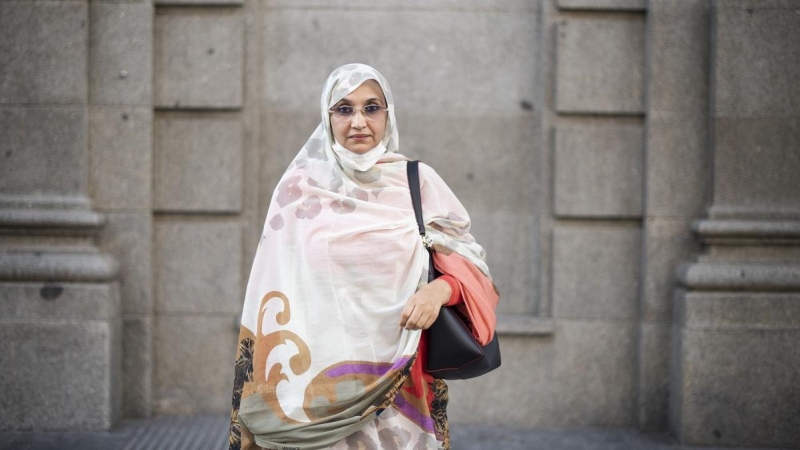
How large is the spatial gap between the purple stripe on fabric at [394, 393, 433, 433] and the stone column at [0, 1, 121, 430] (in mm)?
2575

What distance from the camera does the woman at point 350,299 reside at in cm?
239

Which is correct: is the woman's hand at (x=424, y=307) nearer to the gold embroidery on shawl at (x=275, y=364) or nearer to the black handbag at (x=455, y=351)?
the black handbag at (x=455, y=351)

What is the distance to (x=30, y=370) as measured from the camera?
14.2ft

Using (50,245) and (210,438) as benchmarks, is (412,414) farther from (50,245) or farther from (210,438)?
(50,245)

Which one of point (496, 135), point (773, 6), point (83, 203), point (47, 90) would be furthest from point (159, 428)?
point (773, 6)

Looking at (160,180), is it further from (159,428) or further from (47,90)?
(159,428)

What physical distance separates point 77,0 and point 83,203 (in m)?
1.31

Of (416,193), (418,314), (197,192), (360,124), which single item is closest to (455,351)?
(418,314)

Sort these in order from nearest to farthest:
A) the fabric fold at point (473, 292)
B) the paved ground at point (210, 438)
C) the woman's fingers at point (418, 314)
Answer: the woman's fingers at point (418, 314) < the fabric fold at point (473, 292) < the paved ground at point (210, 438)

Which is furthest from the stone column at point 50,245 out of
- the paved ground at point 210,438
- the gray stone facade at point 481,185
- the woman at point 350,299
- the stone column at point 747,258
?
the stone column at point 747,258

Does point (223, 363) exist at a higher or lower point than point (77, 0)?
lower

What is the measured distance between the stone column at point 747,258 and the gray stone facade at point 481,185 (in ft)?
0.05

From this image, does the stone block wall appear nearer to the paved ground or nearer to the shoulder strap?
the paved ground

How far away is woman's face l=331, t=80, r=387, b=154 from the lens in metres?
2.57
